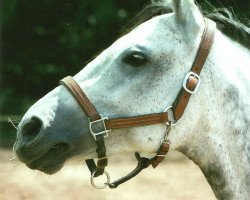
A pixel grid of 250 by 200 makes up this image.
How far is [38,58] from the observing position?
1502 centimetres

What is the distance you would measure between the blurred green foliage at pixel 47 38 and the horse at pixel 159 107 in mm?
11120

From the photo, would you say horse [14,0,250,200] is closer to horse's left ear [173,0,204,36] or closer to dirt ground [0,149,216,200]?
horse's left ear [173,0,204,36]

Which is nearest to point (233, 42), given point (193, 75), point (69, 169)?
point (193, 75)

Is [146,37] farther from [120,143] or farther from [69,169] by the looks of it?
[69,169]

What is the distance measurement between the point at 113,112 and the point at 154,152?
348 millimetres

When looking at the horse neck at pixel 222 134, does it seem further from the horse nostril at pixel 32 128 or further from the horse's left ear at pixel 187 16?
the horse nostril at pixel 32 128

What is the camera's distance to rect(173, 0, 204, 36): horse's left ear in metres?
3.34

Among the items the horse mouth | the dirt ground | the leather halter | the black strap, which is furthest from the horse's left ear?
the dirt ground

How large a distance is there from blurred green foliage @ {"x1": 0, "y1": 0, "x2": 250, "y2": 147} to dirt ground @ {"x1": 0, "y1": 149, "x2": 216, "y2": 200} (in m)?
5.24

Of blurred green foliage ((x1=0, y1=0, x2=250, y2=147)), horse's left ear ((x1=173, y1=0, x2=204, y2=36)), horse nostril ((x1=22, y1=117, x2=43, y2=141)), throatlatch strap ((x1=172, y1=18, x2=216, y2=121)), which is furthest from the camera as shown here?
blurred green foliage ((x1=0, y1=0, x2=250, y2=147))

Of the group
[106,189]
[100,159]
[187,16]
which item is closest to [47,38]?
[106,189]

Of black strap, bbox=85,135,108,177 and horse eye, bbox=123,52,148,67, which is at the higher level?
horse eye, bbox=123,52,148,67

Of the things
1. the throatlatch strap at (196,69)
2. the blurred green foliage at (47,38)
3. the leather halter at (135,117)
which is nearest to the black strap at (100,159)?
the leather halter at (135,117)

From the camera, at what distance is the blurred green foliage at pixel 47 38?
14.6 m
